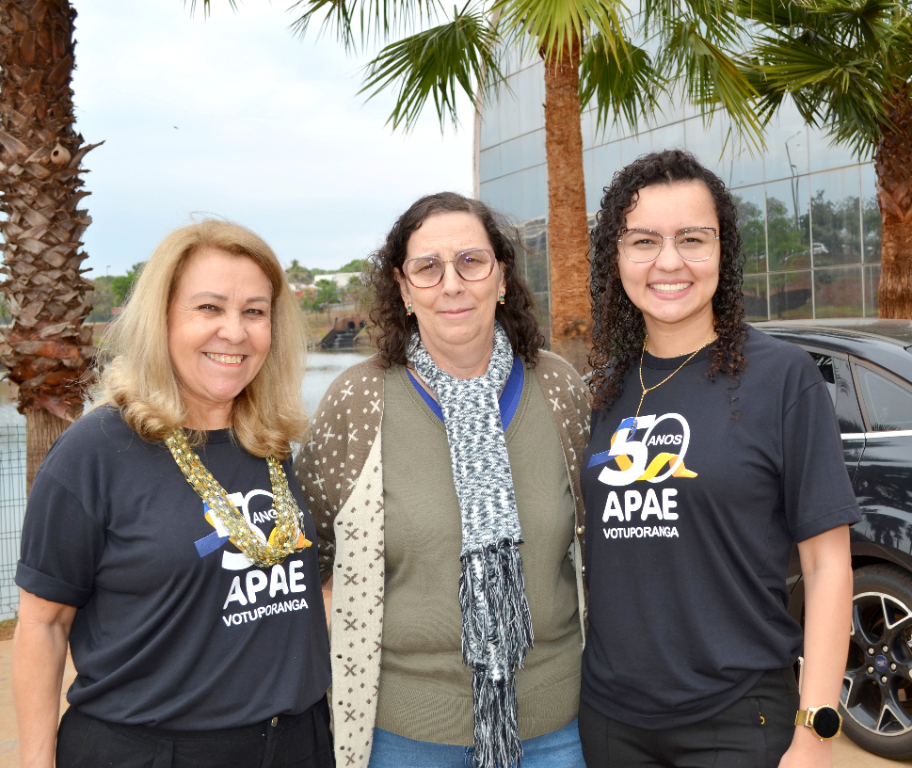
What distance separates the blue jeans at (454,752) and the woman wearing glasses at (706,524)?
0.52 feet

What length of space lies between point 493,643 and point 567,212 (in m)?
5.17

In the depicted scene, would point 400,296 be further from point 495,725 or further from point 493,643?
point 495,725

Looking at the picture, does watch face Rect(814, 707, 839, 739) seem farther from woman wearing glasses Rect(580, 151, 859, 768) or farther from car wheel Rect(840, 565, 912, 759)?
car wheel Rect(840, 565, 912, 759)

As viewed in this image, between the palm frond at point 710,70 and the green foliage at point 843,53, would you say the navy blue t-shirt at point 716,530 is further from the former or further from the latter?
the green foliage at point 843,53

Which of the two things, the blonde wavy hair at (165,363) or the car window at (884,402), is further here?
the car window at (884,402)

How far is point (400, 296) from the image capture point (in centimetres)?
255

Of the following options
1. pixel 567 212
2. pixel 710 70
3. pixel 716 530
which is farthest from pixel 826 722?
pixel 710 70

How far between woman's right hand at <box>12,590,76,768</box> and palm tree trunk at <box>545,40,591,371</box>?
5224mm

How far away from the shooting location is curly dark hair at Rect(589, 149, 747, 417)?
78.7 inches

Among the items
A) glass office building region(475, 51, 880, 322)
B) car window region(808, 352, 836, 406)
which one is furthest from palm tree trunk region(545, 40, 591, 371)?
glass office building region(475, 51, 880, 322)

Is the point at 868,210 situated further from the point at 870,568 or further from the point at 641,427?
the point at 641,427

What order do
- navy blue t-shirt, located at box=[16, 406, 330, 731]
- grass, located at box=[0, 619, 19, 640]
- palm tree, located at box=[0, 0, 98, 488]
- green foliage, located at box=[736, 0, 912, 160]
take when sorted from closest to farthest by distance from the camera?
navy blue t-shirt, located at box=[16, 406, 330, 731], palm tree, located at box=[0, 0, 98, 488], grass, located at box=[0, 619, 19, 640], green foliage, located at box=[736, 0, 912, 160]

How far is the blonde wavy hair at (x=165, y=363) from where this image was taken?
1.98 metres

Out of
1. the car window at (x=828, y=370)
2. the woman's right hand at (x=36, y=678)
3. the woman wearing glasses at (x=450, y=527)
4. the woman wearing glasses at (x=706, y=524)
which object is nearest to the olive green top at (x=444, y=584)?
the woman wearing glasses at (x=450, y=527)
